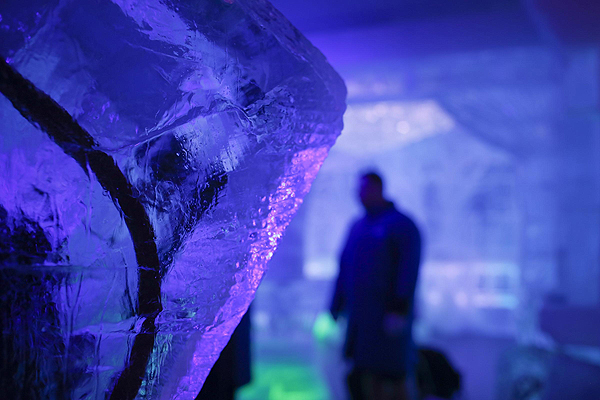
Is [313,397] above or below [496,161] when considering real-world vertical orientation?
below

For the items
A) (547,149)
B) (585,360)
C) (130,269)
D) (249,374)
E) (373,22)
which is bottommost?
(585,360)

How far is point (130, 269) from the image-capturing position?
1.76ft

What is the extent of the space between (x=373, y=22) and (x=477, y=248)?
188 inches

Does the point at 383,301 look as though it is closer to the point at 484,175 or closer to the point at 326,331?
the point at 326,331

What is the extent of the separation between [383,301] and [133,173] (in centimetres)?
138

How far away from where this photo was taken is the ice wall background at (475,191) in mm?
3326

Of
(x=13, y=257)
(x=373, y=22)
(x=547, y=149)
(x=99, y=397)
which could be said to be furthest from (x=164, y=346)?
(x=547, y=149)

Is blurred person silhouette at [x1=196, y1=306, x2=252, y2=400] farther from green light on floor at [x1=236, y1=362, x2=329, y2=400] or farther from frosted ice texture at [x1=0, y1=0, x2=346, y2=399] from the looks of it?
green light on floor at [x1=236, y1=362, x2=329, y2=400]

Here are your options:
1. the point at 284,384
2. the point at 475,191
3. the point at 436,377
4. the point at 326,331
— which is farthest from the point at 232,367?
the point at 475,191

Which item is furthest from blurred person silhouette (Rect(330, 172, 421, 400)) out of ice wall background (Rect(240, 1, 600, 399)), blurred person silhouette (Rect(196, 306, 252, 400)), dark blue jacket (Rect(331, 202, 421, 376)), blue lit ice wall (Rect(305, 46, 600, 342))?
blue lit ice wall (Rect(305, 46, 600, 342))

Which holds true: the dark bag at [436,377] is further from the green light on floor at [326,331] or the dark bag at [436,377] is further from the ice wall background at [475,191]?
the green light on floor at [326,331]

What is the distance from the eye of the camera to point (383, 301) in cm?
172

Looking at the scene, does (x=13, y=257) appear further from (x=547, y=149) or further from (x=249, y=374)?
(x=547, y=149)

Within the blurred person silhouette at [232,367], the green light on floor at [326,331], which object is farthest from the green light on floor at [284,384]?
the blurred person silhouette at [232,367]
